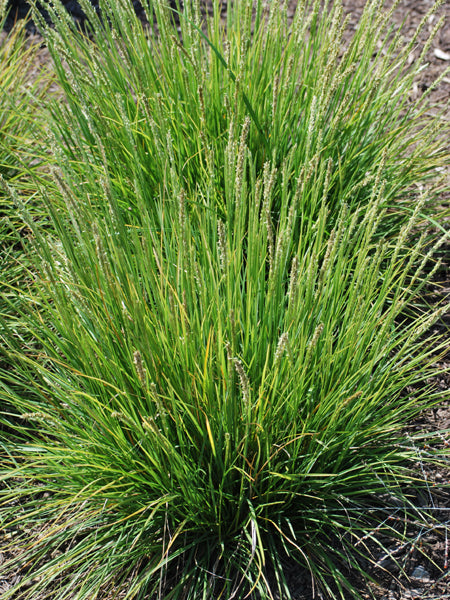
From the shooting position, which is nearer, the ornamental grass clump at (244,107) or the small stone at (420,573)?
the small stone at (420,573)

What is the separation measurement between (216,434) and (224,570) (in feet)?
1.77

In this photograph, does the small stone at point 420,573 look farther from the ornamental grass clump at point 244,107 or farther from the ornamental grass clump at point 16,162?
the ornamental grass clump at point 16,162

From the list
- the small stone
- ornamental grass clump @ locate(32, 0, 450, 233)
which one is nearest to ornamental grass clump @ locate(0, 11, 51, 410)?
ornamental grass clump @ locate(32, 0, 450, 233)

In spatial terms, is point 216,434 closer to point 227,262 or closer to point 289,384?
point 289,384

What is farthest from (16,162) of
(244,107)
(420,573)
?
(420,573)

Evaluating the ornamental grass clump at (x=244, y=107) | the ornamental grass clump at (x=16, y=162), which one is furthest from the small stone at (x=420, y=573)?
the ornamental grass clump at (x=16, y=162)

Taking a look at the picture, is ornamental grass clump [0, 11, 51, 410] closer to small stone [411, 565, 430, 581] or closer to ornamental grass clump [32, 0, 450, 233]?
A: ornamental grass clump [32, 0, 450, 233]

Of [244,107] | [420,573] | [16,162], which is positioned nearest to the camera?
[420,573]

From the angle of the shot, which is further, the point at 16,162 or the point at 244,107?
the point at 16,162

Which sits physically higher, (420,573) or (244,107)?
(244,107)

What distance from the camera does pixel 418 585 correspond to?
1866mm

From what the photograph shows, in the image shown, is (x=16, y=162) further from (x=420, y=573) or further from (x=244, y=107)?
(x=420, y=573)

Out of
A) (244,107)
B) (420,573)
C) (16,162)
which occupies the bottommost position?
(420,573)

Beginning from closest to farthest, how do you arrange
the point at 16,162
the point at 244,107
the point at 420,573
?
the point at 420,573 < the point at 244,107 < the point at 16,162
